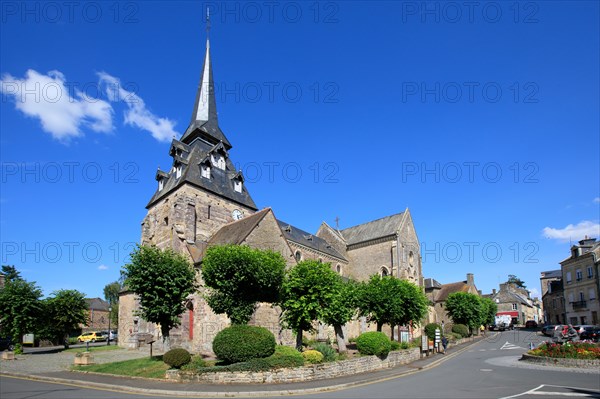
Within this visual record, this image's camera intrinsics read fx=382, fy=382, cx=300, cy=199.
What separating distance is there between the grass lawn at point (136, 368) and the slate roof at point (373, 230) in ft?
108

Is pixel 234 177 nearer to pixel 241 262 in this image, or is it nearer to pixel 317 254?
pixel 317 254

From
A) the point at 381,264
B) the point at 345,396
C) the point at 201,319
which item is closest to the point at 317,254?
the point at 381,264

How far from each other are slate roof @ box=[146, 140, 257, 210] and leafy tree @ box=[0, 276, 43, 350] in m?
12.6

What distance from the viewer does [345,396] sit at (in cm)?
1331

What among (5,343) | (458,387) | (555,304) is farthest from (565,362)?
(555,304)

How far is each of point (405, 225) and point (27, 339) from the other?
49.9m

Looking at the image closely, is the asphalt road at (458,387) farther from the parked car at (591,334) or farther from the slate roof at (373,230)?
the slate roof at (373,230)

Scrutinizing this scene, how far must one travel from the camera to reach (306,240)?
146ft

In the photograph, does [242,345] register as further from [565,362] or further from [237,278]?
[565,362]

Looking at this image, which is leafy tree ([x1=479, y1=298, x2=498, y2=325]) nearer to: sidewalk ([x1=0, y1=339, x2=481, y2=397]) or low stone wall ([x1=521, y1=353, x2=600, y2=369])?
low stone wall ([x1=521, y1=353, x2=600, y2=369])

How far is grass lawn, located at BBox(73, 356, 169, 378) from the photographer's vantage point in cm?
1838

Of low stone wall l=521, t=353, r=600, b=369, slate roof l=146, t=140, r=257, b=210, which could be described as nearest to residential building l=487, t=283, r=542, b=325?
low stone wall l=521, t=353, r=600, b=369

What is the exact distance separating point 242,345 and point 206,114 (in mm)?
29699

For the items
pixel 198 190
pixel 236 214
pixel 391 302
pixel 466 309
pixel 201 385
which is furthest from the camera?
pixel 466 309
